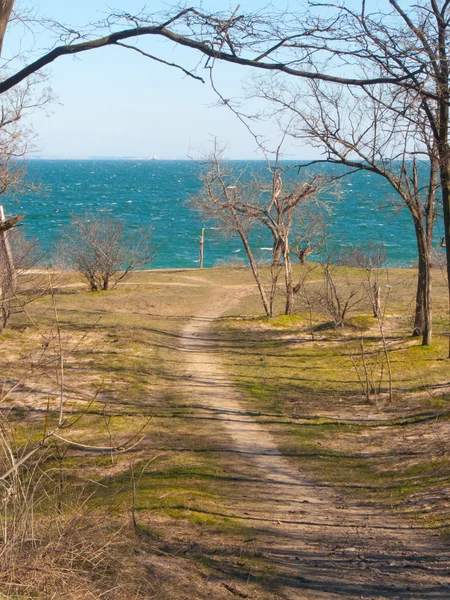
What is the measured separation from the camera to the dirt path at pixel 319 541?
231 inches

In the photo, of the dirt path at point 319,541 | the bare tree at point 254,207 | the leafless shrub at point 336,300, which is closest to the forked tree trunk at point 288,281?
the bare tree at point 254,207

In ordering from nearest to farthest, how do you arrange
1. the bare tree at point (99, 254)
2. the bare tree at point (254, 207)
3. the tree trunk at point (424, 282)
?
the tree trunk at point (424, 282) < the bare tree at point (254, 207) < the bare tree at point (99, 254)

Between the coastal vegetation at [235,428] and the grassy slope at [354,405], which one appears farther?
the grassy slope at [354,405]

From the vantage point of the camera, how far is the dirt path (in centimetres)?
588

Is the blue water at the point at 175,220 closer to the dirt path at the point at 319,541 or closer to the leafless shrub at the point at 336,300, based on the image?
the leafless shrub at the point at 336,300

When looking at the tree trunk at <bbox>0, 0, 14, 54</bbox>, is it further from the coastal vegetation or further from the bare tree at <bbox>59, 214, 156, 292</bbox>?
the bare tree at <bbox>59, 214, 156, 292</bbox>

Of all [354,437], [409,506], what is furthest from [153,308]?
[409,506]

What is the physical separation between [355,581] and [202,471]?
3.77 metres

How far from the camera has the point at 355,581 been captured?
19.7 feet

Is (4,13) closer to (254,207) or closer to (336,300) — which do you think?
(336,300)

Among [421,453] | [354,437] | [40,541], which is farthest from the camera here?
[354,437]

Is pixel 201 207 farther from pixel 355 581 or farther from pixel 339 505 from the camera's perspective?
pixel 355 581

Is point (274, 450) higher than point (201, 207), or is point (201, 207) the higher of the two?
point (201, 207)

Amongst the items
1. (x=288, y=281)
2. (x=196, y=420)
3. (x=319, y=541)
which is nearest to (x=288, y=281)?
(x=288, y=281)
